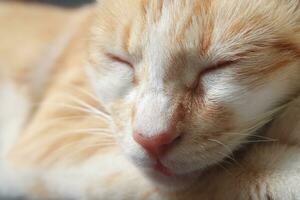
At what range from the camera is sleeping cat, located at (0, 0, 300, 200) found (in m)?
0.91

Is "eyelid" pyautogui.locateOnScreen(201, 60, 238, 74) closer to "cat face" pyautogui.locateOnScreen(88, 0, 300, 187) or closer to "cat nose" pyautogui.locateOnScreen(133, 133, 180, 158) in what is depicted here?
"cat face" pyautogui.locateOnScreen(88, 0, 300, 187)

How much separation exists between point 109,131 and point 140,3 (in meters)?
0.26

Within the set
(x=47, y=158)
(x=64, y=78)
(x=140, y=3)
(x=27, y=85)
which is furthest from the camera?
(x=27, y=85)

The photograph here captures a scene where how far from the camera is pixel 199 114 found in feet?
2.96

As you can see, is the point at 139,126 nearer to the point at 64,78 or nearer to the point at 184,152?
the point at 184,152

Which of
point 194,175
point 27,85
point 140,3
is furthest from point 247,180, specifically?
point 27,85

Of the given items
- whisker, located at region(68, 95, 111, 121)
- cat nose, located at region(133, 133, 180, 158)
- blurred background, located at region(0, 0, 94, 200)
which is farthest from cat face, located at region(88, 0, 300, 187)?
blurred background, located at region(0, 0, 94, 200)

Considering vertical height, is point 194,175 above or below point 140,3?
below

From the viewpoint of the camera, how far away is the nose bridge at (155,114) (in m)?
0.89

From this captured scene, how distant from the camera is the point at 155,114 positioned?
35.6 inches

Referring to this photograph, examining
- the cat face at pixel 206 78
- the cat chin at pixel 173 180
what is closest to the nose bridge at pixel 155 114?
the cat face at pixel 206 78

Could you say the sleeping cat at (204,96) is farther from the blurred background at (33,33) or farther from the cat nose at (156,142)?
the blurred background at (33,33)

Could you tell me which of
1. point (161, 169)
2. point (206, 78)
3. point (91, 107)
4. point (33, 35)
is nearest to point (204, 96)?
point (206, 78)

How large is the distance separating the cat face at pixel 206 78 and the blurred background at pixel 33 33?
783 mm
